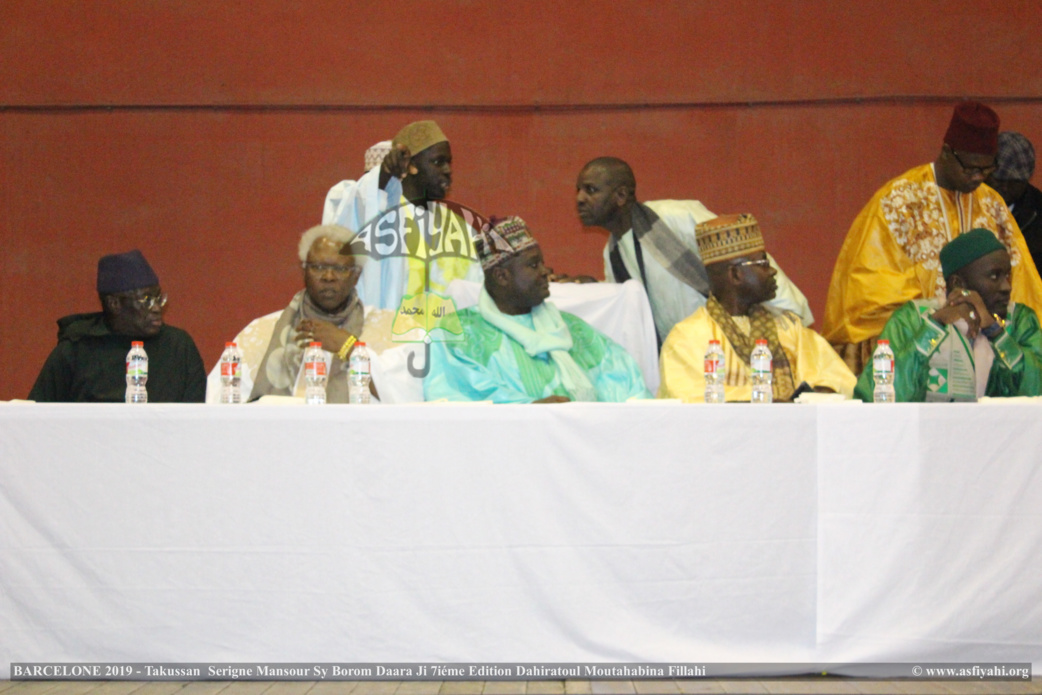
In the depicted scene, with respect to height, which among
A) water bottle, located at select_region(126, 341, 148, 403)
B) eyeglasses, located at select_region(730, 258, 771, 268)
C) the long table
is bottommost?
the long table

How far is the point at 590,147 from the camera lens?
260 inches

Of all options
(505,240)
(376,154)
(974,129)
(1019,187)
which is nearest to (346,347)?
(505,240)

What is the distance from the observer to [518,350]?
3.99 meters

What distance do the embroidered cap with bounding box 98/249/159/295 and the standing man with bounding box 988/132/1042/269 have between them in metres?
3.91

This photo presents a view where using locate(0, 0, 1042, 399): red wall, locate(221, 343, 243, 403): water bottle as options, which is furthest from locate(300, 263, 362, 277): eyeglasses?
locate(0, 0, 1042, 399): red wall

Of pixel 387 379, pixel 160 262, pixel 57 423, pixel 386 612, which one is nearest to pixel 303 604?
pixel 386 612

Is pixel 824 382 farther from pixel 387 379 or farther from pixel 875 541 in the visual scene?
pixel 387 379

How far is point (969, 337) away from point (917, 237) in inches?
41.6

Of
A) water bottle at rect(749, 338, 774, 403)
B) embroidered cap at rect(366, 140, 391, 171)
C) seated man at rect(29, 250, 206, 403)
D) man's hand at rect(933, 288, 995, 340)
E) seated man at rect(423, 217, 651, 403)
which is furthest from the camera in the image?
embroidered cap at rect(366, 140, 391, 171)

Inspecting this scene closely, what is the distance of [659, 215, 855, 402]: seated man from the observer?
157 inches

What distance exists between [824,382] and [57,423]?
256cm

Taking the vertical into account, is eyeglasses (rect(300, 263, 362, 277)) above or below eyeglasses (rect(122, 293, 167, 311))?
above

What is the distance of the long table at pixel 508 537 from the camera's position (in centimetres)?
299

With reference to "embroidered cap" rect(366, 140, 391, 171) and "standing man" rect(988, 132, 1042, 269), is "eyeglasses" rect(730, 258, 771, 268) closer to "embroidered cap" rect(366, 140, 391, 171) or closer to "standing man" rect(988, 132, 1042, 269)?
"standing man" rect(988, 132, 1042, 269)
